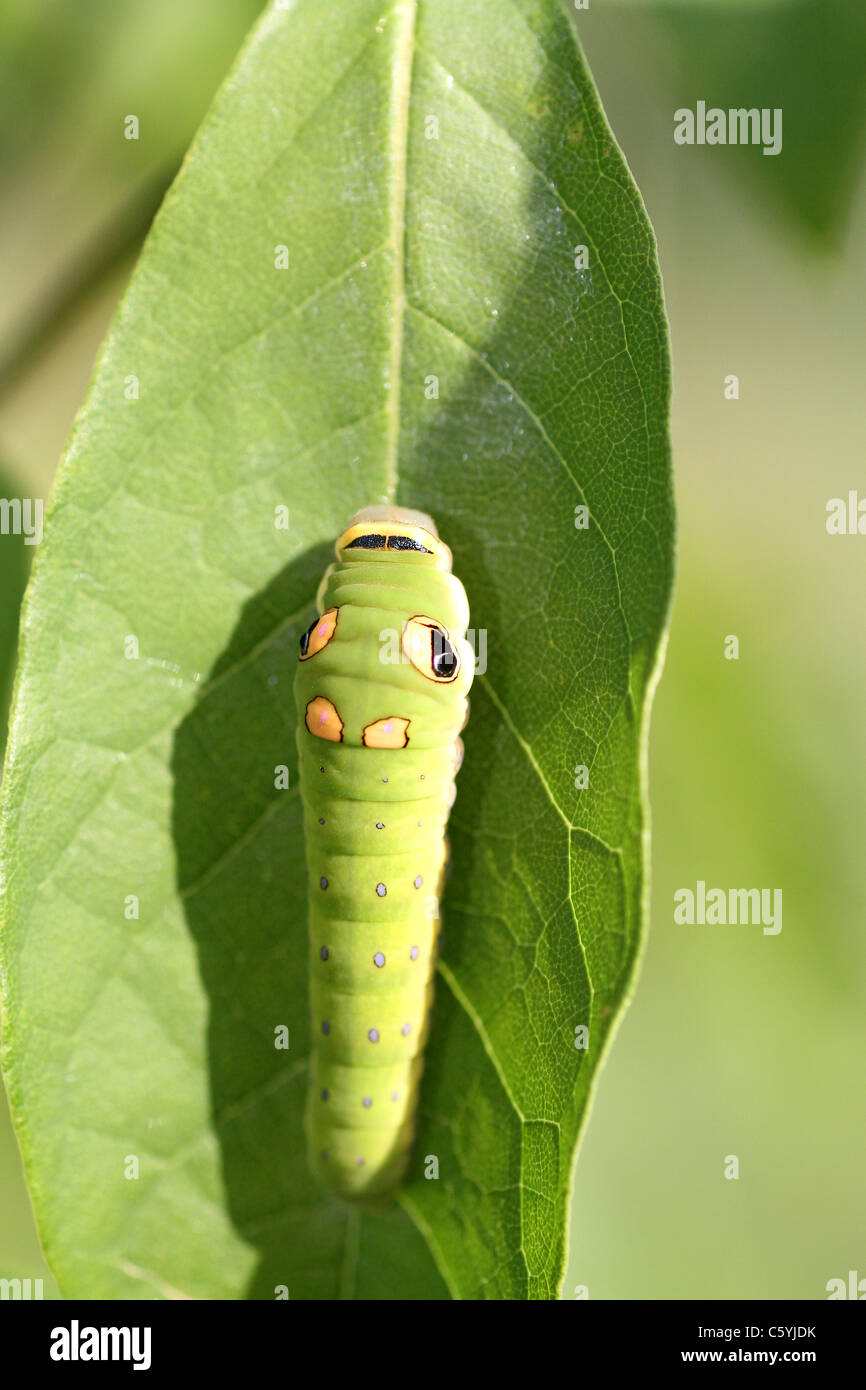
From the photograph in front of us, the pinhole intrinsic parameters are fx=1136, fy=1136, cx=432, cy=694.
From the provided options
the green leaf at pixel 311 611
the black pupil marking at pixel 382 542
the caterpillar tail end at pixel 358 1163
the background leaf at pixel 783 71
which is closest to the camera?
the green leaf at pixel 311 611

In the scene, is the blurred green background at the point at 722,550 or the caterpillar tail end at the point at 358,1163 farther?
the blurred green background at the point at 722,550

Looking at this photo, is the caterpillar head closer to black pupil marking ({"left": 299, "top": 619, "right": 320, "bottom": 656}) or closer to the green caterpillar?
the green caterpillar

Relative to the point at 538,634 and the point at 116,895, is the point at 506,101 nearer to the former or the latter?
the point at 538,634

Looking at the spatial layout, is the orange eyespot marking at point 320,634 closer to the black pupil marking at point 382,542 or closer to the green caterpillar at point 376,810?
the green caterpillar at point 376,810

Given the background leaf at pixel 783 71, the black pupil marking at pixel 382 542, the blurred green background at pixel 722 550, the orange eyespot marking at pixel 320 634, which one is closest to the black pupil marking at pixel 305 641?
the orange eyespot marking at pixel 320 634

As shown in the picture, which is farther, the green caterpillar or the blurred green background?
the blurred green background

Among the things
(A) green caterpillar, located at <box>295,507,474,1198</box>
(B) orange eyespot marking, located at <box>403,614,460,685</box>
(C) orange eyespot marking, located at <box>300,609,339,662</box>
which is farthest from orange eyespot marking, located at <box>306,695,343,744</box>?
(B) orange eyespot marking, located at <box>403,614,460,685</box>
